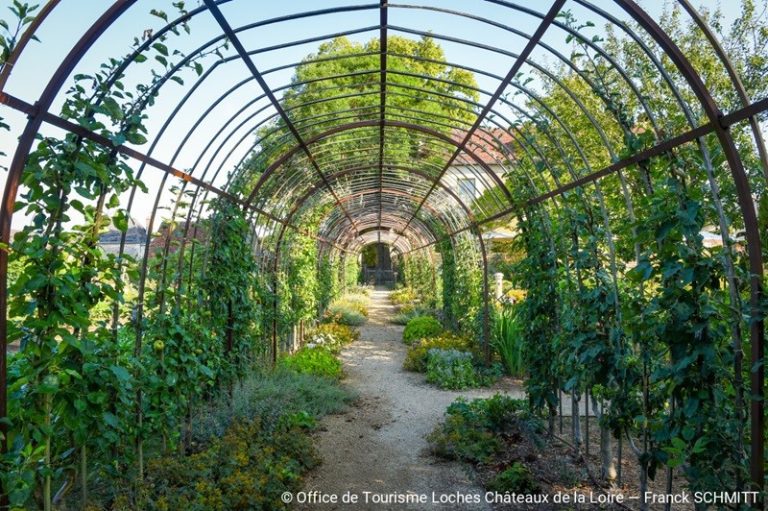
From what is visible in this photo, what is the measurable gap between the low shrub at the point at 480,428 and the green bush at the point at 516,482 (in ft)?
1.86

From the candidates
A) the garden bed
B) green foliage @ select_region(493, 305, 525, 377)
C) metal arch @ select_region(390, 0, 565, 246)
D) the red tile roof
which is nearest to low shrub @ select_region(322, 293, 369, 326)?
green foliage @ select_region(493, 305, 525, 377)

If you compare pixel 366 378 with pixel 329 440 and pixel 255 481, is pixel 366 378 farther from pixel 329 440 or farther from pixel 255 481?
pixel 255 481

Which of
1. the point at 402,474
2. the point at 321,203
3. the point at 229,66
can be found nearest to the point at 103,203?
the point at 229,66

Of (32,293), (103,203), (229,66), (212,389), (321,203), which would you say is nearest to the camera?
(32,293)

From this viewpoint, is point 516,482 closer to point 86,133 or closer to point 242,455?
point 242,455

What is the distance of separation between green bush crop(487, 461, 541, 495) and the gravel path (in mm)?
192

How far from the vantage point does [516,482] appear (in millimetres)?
4070

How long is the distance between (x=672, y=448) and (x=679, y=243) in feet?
3.29

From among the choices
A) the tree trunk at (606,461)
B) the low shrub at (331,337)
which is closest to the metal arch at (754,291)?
the tree trunk at (606,461)

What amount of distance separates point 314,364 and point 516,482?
4.72 metres

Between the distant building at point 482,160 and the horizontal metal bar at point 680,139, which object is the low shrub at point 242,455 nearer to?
the horizontal metal bar at point 680,139

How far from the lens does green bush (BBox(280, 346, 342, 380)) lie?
26.4 ft

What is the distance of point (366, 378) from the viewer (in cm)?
888

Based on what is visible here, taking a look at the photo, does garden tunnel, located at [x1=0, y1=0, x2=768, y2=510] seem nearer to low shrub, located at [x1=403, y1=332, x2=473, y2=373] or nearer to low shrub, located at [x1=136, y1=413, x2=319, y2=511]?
low shrub, located at [x1=136, y1=413, x2=319, y2=511]
